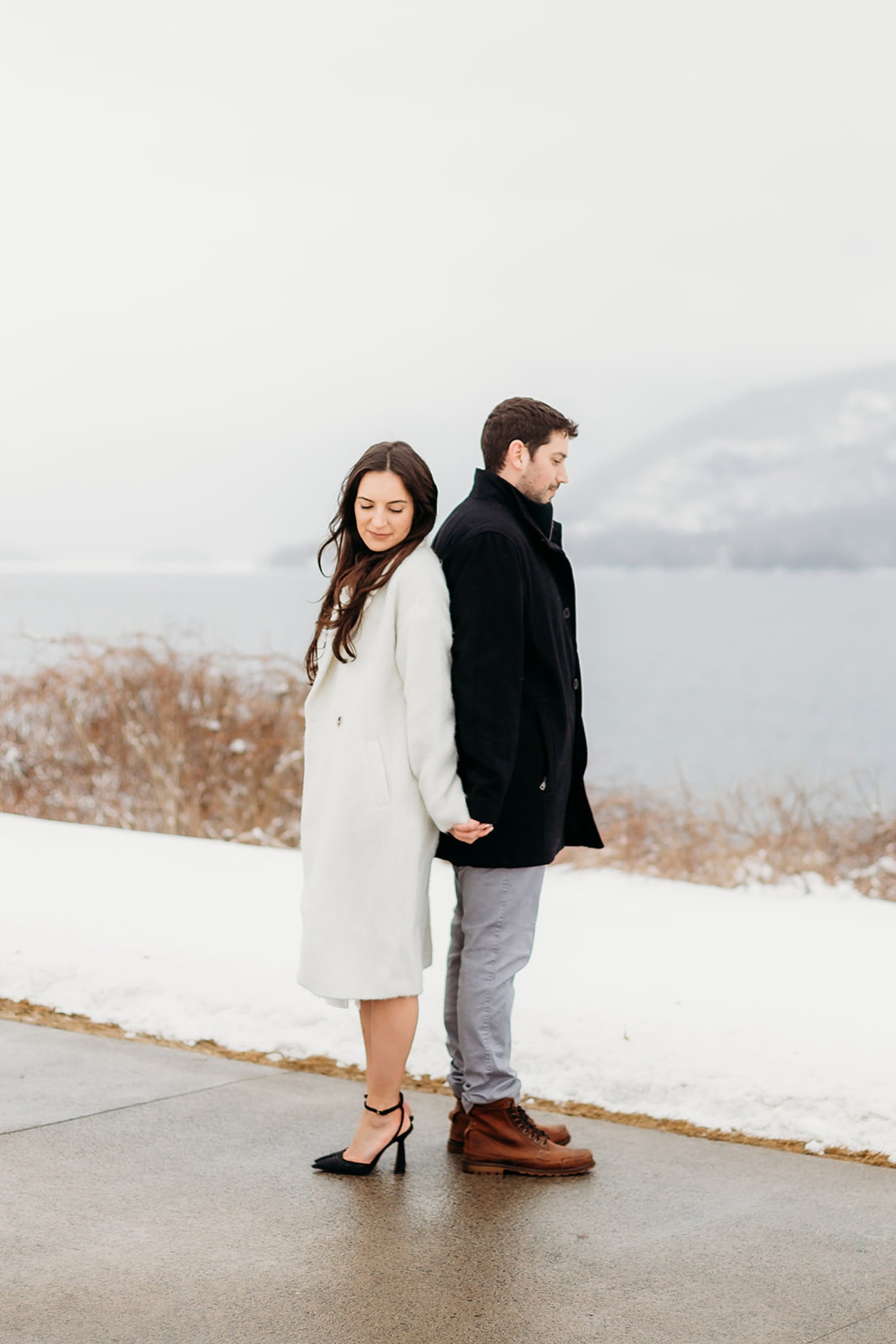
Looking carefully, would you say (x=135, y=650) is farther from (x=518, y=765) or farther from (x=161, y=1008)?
(x=518, y=765)

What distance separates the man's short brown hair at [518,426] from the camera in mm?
3488

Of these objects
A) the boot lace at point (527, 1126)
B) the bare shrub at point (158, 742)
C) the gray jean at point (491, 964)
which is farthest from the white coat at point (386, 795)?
the bare shrub at point (158, 742)

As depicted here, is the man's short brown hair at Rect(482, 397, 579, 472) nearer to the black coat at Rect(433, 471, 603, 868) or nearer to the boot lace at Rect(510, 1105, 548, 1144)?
the black coat at Rect(433, 471, 603, 868)

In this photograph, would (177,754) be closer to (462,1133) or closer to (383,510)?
(462,1133)

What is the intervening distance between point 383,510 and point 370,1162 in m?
1.50

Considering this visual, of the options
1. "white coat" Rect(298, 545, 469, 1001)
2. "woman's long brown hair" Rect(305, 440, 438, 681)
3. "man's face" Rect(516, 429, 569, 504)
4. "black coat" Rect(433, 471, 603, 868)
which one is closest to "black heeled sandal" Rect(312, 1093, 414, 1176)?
"white coat" Rect(298, 545, 469, 1001)

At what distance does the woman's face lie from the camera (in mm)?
3391

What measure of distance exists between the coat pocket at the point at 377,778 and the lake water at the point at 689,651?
67cm

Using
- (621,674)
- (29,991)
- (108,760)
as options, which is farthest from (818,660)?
(29,991)

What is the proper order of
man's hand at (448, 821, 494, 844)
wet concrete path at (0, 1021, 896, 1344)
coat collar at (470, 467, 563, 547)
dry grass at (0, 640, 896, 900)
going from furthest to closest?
1. dry grass at (0, 640, 896, 900)
2. coat collar at (470, 467, 563, 547)
3. man's hand at (448, 821, 494, 844)
4. wet concrete path at (0, 1021, 896, 1344)

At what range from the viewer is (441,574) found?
134 inches

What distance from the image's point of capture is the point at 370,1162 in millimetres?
3441

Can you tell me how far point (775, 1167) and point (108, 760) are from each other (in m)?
7.41

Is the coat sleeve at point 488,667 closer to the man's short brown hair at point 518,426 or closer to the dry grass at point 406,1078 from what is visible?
the man's short brown hair at point 518,426
